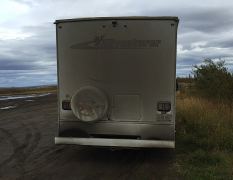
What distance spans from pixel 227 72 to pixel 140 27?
13690 mm

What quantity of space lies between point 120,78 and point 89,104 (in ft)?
2.80

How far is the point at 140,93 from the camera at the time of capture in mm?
9180

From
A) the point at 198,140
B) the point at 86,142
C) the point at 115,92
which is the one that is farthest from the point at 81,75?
the point at 198,140

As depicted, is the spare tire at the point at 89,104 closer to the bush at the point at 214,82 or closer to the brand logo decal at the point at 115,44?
the brand logo decal at the point at 115,44

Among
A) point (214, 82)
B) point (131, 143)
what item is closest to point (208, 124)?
point (131, 143)

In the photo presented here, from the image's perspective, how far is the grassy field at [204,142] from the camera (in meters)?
8.49

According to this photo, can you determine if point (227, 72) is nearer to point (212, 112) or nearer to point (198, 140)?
point (212, 112)

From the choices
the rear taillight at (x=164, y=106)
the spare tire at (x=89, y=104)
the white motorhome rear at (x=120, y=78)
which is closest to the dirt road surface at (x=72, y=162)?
the white motorhome rear at (x=120, y=78)

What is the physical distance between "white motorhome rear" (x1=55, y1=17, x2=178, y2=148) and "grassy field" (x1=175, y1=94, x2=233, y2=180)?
0.86 meters

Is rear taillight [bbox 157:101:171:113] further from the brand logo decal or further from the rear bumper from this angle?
the brand logo decal

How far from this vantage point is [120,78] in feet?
30.2

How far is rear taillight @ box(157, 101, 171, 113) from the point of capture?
9.11 meters

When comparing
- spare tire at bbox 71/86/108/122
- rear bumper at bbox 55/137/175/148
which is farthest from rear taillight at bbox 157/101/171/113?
spare tire at bbox 71/86/108/122

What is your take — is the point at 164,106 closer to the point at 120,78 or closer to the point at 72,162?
the point at 120,78
